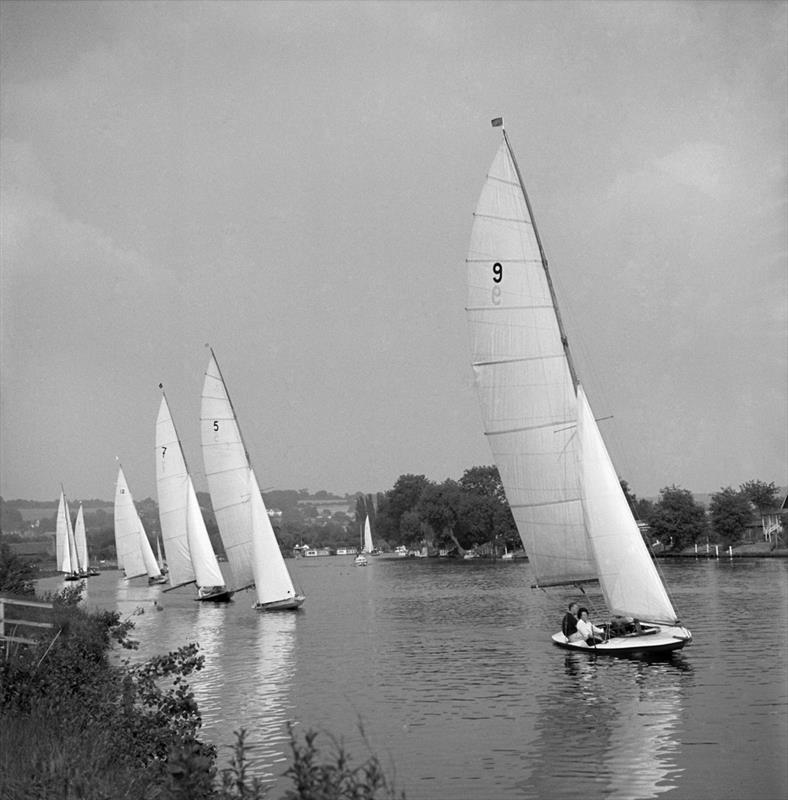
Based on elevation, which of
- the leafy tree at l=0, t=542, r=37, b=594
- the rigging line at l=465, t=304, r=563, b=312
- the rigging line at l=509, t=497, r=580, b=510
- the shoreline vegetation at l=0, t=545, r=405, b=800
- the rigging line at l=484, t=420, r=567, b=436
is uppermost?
the rigging line at l=465, t=304, r=563, b=312

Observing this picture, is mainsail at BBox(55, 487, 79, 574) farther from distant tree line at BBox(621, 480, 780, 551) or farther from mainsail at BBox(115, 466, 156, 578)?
distant tree line at BBox(621, 480, 780, 551)

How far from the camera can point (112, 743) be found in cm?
1788

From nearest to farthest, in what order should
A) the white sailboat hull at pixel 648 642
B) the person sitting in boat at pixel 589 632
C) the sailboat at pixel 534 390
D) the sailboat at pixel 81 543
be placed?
the white sailboat hull at pixel 648 642 → the person sitting in boat at pixel 589 632 → the sailboat at pixel 534 390 → the sailboat at pixel 81 543

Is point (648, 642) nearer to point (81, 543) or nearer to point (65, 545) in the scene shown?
point (65, 545)

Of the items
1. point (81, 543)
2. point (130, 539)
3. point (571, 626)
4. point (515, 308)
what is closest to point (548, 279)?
point (515, 308)

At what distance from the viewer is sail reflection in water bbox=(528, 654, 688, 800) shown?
69.1 ft

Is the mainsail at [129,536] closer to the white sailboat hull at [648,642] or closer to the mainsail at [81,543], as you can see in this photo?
the mainsail at [81,543]

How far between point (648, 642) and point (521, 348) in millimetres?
11009

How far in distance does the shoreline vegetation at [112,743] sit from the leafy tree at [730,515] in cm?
11442

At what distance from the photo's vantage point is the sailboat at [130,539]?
377ft

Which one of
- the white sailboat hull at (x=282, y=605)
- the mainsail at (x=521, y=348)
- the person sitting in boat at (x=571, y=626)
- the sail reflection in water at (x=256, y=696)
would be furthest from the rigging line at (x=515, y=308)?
the white sailboat hull at (x=282, y=605)

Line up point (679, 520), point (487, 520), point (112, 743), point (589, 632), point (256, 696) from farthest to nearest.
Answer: point (487, 520) → point (679, 520) → point (589, 632) → point (256, 696) → point (112, 743)

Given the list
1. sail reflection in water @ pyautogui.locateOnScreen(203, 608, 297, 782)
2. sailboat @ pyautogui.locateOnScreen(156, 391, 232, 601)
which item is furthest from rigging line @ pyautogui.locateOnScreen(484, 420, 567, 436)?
sailboat @ pyautogui.locateOnScreen(156, 391, 232, 601)

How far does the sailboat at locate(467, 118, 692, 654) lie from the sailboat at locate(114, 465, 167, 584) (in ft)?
266
